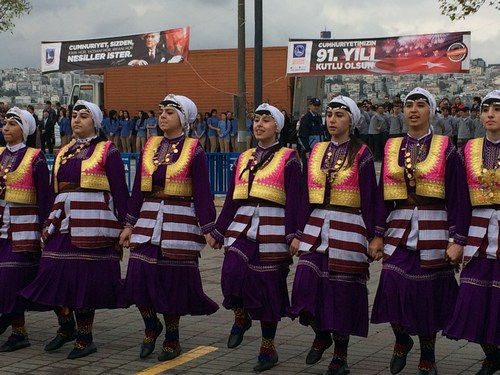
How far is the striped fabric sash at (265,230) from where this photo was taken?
8.05m

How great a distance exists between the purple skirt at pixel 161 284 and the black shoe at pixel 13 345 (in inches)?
41.2

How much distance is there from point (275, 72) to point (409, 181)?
1092 inches

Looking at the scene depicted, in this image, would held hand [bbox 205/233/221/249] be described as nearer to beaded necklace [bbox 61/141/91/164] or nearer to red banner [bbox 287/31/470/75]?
beaded necklace [bbox 61/141/91/164]

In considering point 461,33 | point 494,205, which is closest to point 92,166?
point 494,205

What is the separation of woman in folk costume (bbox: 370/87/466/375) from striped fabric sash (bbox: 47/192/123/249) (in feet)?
7.19

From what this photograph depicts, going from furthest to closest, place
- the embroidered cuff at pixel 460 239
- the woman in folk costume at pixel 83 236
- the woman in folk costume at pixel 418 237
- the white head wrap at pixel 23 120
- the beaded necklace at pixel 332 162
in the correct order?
the white head wrap at pixel 23 120
the woman in folk costume at pixel 83 236
the beaded necklace at pixel 332 162
the woman in folk costume at pixel 418 237
the embroidered cuff at pixel 460 239

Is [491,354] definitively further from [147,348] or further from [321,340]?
[147,348]

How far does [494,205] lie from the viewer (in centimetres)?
716

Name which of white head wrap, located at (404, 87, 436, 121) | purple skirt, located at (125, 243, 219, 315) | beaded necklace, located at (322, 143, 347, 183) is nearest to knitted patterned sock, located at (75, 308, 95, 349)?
purple skirt, located at (125, 243, 219, 315)

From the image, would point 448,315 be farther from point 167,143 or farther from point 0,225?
point 0,225

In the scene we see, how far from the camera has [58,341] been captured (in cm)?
859

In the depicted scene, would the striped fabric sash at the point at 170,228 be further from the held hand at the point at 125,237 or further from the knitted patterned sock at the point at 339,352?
the knitted patterned sock at the point at 339,352

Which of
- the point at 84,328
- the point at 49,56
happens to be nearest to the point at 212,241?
the point at 84,328

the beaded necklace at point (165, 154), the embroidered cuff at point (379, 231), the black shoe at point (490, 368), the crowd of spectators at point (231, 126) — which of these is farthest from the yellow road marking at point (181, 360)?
the crowd of spectators at point (231, 126)
